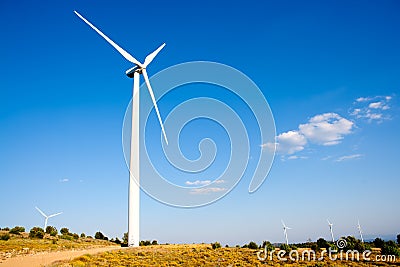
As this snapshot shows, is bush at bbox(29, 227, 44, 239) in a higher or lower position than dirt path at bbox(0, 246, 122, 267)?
higher

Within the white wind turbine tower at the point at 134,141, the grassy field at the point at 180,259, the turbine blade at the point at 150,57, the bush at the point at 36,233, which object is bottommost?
the grassy field at the point at 180,259

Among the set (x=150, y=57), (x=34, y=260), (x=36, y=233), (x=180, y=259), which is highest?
(x=150, y=57)

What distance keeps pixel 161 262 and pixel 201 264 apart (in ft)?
12.5

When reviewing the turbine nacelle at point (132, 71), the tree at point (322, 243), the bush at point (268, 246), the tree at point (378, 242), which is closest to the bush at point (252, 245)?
the bush at point (268, 246)

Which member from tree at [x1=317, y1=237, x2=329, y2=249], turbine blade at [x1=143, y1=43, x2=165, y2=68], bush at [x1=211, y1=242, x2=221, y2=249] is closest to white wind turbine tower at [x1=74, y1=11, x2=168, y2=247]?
turbine blade at [x1=143, y1=43, x2=165, y2=68]

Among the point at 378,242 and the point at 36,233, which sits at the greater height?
the point at 36,233

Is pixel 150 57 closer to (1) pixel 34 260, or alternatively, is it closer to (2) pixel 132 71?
(2) pixel 132 71

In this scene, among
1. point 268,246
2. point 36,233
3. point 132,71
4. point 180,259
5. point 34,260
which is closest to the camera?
point 34,260

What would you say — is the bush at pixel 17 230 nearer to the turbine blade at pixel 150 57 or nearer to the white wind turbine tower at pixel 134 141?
the white wind turbine tower at pixel 134 141

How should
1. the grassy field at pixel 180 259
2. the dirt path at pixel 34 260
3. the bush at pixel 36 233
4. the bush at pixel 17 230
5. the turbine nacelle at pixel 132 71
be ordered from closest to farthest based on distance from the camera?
1. the dirt path at pixel 34 260
2. the grassy field at pixel 180 259
3. the bush at pixel 36 233
4. the turbine nacelle at pixel 132 71
5. the bush at pixel 17 230

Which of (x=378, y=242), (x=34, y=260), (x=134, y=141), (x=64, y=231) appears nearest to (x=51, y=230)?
(x=64, y=231)

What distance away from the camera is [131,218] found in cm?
4503

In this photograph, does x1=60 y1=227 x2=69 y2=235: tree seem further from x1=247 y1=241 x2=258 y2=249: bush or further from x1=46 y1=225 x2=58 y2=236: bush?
x1=247 y1=241 x2=258 y2=249: bush

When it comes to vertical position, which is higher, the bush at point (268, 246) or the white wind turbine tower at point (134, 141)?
the white wind turbine tower at point (134, 141)
